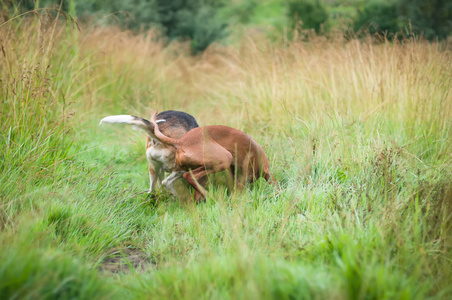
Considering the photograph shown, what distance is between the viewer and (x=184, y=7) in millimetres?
12680

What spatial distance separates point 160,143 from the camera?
326cm

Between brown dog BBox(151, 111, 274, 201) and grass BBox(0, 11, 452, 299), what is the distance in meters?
0.21

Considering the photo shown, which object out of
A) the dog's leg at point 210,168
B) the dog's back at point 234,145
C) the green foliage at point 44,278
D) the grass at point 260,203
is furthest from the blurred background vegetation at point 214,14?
the green foliage at point 44,278

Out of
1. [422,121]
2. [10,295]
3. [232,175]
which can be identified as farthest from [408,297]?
[422,121]

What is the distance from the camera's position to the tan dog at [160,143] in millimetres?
3061

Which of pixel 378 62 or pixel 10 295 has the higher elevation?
pixel 378 62

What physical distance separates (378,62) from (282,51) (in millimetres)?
1855

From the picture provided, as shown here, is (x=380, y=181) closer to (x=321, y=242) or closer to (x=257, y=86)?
(x=321, y=242)

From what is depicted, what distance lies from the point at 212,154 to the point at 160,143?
24.0 inches

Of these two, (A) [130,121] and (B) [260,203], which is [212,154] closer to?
(B) [260,203]

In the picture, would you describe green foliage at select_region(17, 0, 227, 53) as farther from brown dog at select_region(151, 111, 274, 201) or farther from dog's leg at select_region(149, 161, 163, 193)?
brown dog at select_region(151, 111, 274, 201)

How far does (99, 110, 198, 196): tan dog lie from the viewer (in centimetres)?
306

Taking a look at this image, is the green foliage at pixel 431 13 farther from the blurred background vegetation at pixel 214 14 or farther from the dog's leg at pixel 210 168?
the dog's leg at pixel 210 168

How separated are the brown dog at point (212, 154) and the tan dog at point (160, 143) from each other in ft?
0.46
